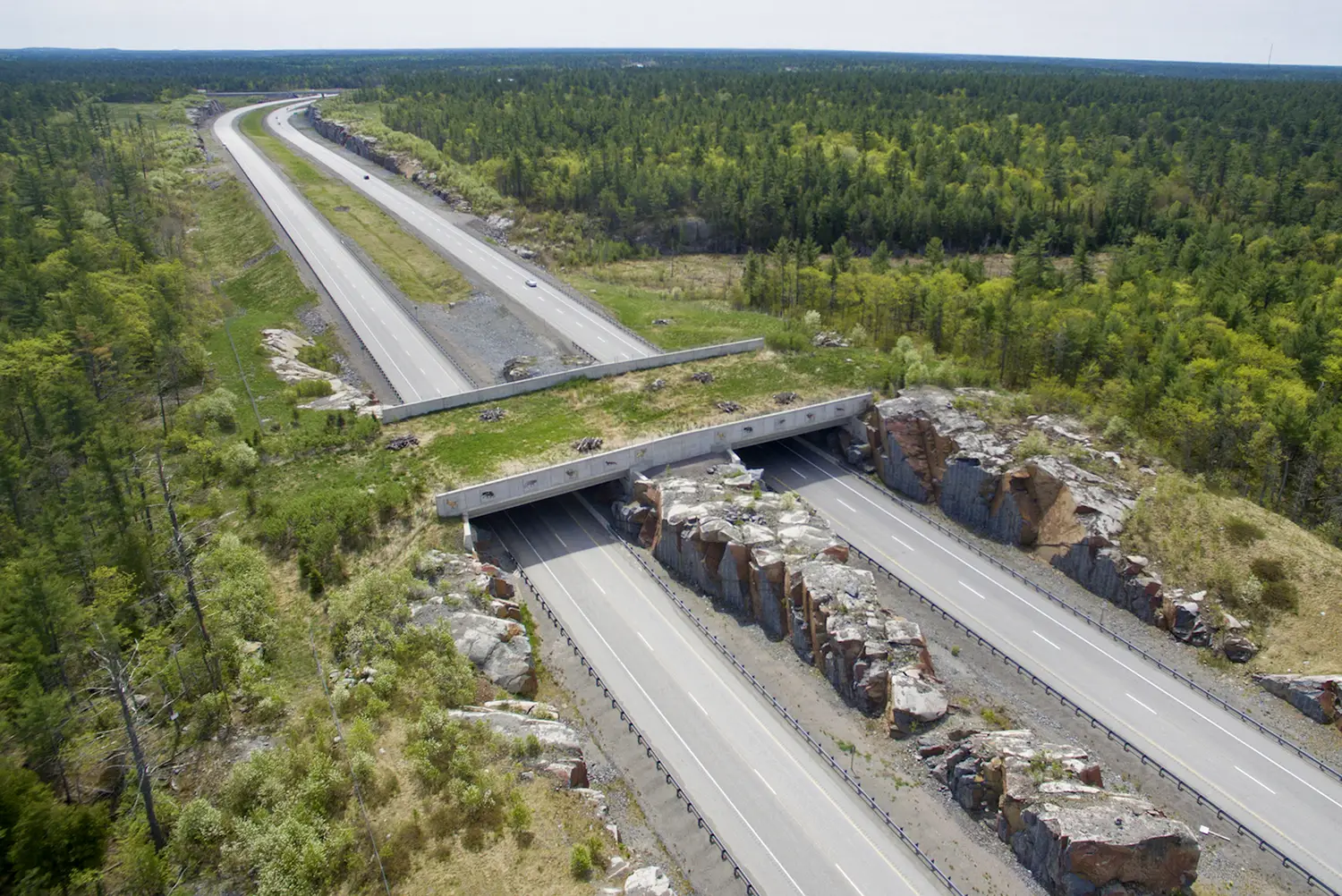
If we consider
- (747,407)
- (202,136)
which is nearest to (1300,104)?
(747,407)

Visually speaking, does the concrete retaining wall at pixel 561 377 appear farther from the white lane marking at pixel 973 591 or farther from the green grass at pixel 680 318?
the white lane marking at pixel 973 591

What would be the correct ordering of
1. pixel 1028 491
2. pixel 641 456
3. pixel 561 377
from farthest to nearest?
pixel 561 377
pixel 641 456
pixel 1028 491

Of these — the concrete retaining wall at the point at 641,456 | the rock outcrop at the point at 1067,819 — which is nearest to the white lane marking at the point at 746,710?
the concrete retaining wall at the point at 641,456

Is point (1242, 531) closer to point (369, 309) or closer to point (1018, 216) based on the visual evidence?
point (369, 309)

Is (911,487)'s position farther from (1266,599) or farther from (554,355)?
(554,355)

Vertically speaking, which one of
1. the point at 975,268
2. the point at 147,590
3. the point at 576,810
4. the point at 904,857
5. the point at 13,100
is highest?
the point at 13,100

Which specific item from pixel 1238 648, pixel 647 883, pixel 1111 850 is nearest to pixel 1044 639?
pixel 1238 648
